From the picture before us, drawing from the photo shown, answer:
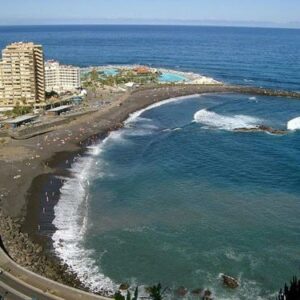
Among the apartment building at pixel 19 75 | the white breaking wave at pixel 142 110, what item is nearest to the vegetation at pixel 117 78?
the white breaking wave at pixel 142 110

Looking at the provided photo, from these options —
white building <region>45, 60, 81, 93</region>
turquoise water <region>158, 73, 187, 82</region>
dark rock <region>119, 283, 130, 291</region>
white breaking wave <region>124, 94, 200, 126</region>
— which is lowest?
dark rock <region>119, 283, 130, 291</region>

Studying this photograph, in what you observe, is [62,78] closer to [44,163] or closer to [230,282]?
[44,163]

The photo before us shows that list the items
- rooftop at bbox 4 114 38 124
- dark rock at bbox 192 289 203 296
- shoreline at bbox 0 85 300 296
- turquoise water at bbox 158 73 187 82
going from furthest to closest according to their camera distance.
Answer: turquoise water at bbox 158 73 187 82
rooftop at bbox 4 114 38 124
shoreline at bbox 0 85 300 296
dark rock at bbox 192 289 203 296

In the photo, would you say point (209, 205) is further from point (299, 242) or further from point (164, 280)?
point (164, 280)

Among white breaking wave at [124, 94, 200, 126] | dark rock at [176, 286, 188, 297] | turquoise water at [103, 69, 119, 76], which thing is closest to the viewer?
dark rock at [176, 286, 188, 297]

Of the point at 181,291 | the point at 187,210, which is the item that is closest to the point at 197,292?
the point at 181,291

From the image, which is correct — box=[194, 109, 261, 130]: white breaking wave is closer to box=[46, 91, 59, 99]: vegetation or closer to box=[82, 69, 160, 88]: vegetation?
box=[46, 91, 59, 99]: vegetation

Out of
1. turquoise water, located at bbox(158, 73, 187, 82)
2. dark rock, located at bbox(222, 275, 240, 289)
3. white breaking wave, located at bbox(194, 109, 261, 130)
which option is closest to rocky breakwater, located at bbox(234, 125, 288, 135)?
white breaking wave, located at bbox(194, 109, 261, 130)

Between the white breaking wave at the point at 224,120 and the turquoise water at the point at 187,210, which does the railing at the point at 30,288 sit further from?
the white breaking wave at the point at 224,120
